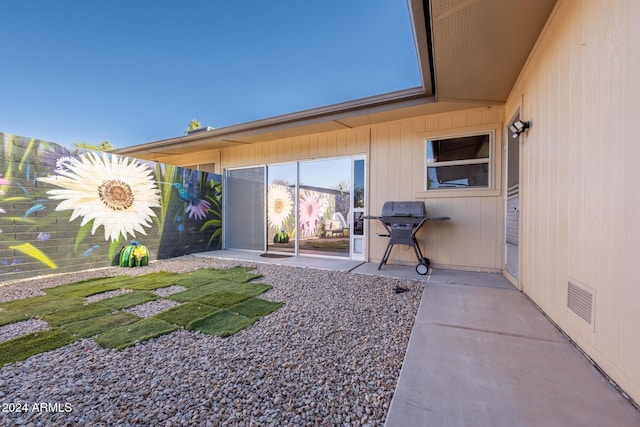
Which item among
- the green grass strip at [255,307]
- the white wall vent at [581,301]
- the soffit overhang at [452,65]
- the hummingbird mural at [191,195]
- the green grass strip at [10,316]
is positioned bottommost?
the green grass strip at [255,307]

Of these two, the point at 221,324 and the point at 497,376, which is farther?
the point at 221,324

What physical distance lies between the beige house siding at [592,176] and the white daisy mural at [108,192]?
647 centimetres

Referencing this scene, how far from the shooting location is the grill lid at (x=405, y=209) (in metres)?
4.24

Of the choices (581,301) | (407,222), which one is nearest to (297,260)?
(407,222)

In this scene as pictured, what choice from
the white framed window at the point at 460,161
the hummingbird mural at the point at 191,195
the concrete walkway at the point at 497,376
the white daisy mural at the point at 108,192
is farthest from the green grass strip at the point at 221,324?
the hummingbird mural at the point at 191,195

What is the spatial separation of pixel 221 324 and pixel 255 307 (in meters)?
0.47

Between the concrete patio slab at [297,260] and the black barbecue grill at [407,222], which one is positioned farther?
the concrete patio slab at [297,260]

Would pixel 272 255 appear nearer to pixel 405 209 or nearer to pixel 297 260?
pixel 297 260

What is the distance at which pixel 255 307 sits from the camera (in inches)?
110

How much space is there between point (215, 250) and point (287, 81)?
7.80 meters

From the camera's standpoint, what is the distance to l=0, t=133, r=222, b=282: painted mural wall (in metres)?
3.75

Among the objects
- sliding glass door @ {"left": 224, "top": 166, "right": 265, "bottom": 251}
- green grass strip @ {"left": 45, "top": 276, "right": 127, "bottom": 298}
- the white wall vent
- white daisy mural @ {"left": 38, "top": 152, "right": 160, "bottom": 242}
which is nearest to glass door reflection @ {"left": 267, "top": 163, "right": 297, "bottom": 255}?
sliding glass door @ {"left": 224, "top": 166, "right": 265, "bottom": 251}

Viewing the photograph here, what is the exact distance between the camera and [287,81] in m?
10.8

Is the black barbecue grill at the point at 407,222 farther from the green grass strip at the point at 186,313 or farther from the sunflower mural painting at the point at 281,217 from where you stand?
the green grass strip at the point at 186,313
